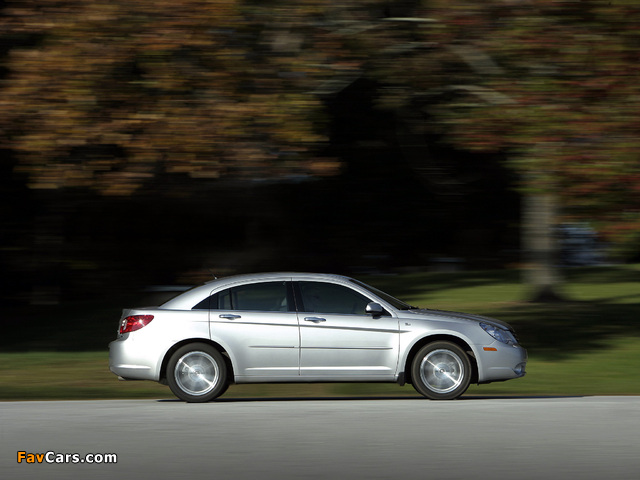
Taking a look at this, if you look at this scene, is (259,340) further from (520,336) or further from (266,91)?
(520,336)

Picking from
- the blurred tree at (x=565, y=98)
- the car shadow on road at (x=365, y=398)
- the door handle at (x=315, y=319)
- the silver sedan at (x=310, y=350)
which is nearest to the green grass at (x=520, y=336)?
the car shadow on road at (x=365, y=398)

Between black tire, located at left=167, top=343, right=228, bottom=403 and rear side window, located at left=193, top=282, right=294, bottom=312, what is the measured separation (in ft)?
1.63

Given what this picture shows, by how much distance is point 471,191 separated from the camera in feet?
103

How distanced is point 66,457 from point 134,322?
344 centimetres

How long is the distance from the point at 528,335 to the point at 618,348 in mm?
1640

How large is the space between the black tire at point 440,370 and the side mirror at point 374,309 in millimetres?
609

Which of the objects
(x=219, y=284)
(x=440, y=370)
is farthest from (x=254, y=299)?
(x=440, y=370)

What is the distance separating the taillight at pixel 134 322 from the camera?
11.3 metres

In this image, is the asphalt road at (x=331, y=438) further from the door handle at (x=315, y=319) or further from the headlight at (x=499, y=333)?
the door handle at (x=315, y=319)

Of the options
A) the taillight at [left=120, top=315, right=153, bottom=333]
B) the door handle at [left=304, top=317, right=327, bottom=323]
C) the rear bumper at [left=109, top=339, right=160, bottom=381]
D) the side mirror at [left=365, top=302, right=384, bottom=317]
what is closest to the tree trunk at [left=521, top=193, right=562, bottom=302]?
the side mirror at [left=365, top=302, right=384, bottom=317]

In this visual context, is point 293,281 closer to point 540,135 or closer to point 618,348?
point 540,135

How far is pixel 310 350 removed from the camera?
11219 mm

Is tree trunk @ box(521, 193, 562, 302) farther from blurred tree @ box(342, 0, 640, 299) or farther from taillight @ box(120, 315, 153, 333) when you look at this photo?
taillight @ box(120, 315, 153, 333)

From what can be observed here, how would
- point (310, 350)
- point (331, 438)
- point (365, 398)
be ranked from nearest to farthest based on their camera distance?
point (331, 438)
point (310, 350)
point (365, 398)
